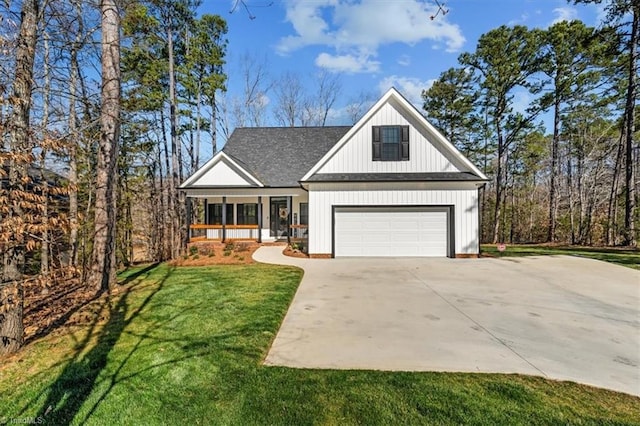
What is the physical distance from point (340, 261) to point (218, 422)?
9181 millimetres

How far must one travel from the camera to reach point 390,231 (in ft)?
42.1

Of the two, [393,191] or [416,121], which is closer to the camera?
[393,191]

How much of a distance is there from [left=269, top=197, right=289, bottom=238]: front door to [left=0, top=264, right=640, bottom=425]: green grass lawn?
39.9ft

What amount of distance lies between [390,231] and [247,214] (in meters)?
8.51

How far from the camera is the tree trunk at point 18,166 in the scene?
14.4 ft

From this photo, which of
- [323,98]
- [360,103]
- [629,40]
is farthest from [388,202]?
[360,103]

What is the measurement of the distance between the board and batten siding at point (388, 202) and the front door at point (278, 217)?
4717 millimetres

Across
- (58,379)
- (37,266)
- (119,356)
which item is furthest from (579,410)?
(37,266)

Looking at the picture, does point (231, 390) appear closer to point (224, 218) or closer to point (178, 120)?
point (224, 218)

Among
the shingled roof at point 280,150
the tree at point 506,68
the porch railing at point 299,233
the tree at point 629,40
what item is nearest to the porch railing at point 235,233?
the porch railing at point 299,233

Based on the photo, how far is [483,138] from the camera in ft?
82.1

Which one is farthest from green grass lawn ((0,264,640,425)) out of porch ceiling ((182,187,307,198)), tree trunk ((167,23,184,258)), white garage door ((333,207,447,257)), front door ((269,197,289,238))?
front door ((269,197,289,238))

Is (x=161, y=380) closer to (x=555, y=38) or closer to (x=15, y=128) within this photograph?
(x=15, y=128)

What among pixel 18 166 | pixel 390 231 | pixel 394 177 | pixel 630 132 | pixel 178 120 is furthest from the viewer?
pixel 178 120
